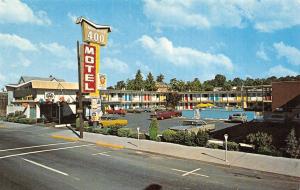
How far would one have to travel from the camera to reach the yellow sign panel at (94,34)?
117ft

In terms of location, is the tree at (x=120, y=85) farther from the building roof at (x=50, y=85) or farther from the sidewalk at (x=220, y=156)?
the sidewalk at (x=220, y=156)

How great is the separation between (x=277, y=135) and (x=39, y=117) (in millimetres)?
35834

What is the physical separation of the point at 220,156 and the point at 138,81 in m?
92.8

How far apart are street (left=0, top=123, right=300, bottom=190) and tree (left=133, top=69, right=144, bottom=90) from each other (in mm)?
87530

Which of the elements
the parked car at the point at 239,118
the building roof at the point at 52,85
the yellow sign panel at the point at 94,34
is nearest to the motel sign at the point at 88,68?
the yellow sign panel at the point at 94,34

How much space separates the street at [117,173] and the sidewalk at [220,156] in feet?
2.35

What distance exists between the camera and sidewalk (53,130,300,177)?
16.3 meters

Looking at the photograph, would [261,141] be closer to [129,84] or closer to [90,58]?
[90,58]

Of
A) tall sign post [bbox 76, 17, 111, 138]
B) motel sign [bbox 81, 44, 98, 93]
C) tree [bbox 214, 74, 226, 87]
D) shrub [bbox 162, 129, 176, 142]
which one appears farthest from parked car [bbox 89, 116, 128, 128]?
tree [bbox 214, 74, 226, 87]

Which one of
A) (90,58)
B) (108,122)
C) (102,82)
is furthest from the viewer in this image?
(108,122)

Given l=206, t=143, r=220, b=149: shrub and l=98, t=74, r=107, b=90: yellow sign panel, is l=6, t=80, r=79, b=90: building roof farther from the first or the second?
l=206, t=143, r=220, b=149: shrub

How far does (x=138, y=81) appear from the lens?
111 m

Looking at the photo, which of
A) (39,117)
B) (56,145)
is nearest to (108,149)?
(56,145)

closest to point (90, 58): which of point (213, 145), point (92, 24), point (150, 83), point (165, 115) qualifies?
point (92, 24)
